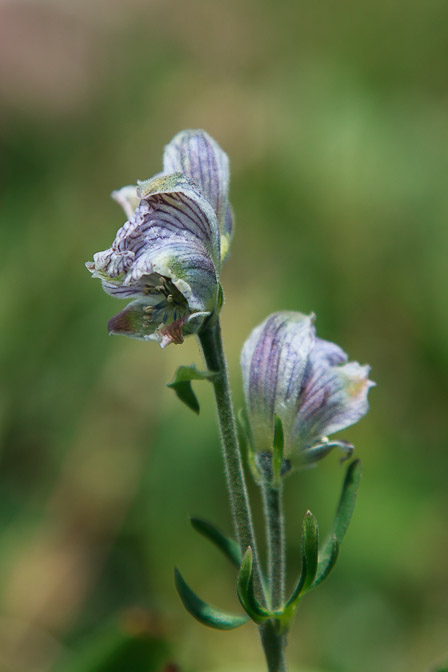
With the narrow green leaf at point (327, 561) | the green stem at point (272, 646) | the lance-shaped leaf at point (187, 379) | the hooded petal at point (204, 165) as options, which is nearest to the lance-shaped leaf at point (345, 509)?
the narrow green leaf at point (327, 561)

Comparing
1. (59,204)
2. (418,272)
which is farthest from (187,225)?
(59,204)

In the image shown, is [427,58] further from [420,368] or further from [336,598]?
[336,598]

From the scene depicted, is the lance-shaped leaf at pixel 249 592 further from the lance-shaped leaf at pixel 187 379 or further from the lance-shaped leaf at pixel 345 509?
the lance-shaped leaf at pixel 187 379

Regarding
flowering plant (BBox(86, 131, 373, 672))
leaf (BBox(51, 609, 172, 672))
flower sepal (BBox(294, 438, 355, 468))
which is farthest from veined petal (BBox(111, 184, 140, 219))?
leaf (BBox(51, 609, 172, 672))

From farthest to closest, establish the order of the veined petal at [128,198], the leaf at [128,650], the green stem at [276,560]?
1. the leaf at [128,650]
2. the veined petal at [128,198]
3. the green stem at [276,560]

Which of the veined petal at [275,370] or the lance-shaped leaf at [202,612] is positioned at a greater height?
the veined petal at [275,370]

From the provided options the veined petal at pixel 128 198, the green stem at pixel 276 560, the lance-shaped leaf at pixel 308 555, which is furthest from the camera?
the veined petal at pixel 128 198
